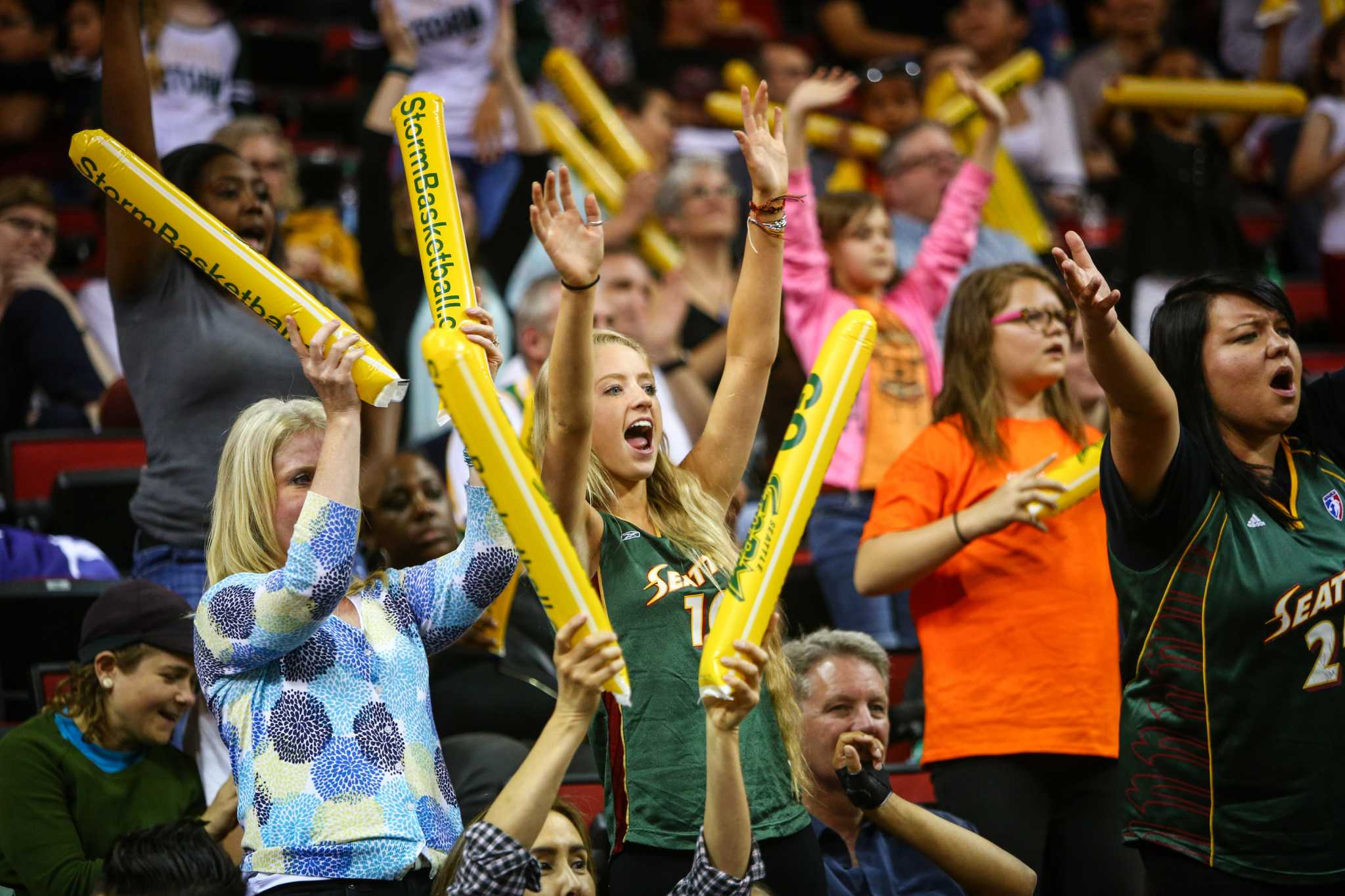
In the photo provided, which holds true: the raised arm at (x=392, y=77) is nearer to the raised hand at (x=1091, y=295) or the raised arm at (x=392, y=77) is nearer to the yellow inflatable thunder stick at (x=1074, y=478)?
the yellow inflatable thunder stick at (x=1074, y=478)

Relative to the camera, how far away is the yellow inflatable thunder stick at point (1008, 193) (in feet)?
22.5

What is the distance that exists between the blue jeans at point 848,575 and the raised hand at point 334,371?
2.32m

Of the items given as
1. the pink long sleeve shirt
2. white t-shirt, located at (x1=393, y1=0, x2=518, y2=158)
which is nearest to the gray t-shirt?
the pink long sleeve shirt

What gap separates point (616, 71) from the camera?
8.78 m

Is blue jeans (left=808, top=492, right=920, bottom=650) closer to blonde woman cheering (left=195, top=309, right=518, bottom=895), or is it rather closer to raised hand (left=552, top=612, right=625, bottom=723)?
blonde woman cheering (left=195, top=309, right=518, bottom=895)

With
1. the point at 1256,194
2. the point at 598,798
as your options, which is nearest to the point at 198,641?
the point at 598,798

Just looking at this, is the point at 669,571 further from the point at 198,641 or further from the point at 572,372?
the point at 198,641

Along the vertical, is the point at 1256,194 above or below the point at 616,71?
below

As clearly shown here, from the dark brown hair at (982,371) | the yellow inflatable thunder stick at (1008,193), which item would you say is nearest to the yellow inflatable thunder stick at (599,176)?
the yellow inflatable thunder stick at (1008,193)

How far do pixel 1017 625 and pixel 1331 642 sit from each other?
2.94 ft

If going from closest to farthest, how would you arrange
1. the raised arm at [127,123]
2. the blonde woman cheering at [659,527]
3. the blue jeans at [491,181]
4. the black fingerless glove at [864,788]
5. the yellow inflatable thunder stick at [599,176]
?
the blonde woman cheering at [659,527] → the black fingerless glove at [864,788] → the raised arm at [127,123] → the blue jeans at [491,181] → the yellow inflatable thunder stick at [599,176]

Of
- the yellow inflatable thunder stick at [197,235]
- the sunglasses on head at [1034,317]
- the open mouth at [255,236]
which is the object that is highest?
the open mouth at [255,236]

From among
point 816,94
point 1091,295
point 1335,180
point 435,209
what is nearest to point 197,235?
point 435,209

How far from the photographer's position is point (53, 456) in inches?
193
